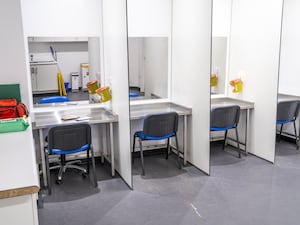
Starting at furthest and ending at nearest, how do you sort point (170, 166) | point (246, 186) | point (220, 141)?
point (220, 141) < point (170, 166) < point (246, 186)

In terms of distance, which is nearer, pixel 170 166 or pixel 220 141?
pixel 170 166

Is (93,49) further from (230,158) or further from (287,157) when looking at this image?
(287,157)

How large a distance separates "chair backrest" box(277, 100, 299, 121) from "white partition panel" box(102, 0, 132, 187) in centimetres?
229

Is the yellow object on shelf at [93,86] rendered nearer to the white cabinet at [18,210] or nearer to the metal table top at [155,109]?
the metal table top at [155,109]

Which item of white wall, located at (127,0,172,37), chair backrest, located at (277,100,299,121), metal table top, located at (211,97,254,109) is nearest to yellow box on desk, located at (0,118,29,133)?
white wall, located at (127,0,172,37)

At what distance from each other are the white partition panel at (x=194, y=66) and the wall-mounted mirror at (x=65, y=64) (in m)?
1.09

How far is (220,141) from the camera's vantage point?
5.19 meters

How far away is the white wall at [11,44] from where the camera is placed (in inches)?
126

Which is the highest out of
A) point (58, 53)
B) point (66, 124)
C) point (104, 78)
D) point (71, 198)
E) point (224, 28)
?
point (224, 28)

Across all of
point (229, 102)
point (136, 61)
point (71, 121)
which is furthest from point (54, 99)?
point (229, 102)

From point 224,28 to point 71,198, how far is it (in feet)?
10.6

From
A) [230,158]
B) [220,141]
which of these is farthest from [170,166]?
[220,141]

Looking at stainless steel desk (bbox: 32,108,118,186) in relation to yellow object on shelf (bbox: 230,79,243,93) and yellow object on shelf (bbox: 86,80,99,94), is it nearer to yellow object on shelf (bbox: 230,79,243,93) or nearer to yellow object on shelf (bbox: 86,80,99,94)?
yellow object on shelf (bbox: 86,80,99,94)

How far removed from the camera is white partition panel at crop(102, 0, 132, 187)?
3355 mm
